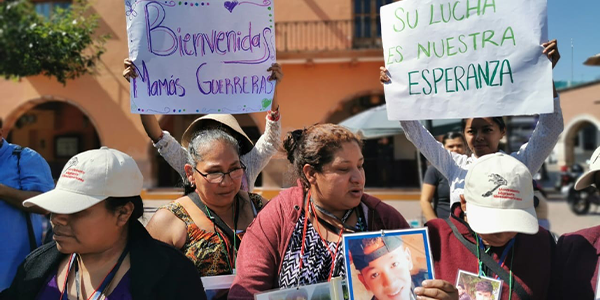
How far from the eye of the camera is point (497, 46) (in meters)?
2.49

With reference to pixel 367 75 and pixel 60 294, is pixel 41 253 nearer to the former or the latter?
pixel 60 294

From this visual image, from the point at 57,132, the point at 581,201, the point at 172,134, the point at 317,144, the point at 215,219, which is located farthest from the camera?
the point at 57,132

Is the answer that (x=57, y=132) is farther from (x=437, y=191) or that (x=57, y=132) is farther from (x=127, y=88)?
(x=437, y=191)

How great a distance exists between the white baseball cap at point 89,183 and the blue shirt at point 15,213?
1.17 meters

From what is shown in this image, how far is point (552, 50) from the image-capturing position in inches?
93.7

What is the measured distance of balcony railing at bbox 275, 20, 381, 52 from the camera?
43.2 feet

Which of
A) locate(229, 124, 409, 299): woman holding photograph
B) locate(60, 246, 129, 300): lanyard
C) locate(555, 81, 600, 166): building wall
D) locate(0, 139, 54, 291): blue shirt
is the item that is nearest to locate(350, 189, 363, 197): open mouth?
locate(229, 124, 409, 299): woman holding photograph

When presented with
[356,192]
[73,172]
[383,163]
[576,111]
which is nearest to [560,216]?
[383,163]

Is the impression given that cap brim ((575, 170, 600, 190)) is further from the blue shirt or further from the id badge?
the blue shirt

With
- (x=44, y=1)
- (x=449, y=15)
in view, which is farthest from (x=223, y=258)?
(x=44, y=1)

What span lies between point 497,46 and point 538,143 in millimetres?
573

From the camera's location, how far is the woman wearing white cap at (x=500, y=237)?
190cm

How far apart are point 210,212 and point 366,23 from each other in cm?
1182

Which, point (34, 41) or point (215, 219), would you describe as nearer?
point (215, 219)
